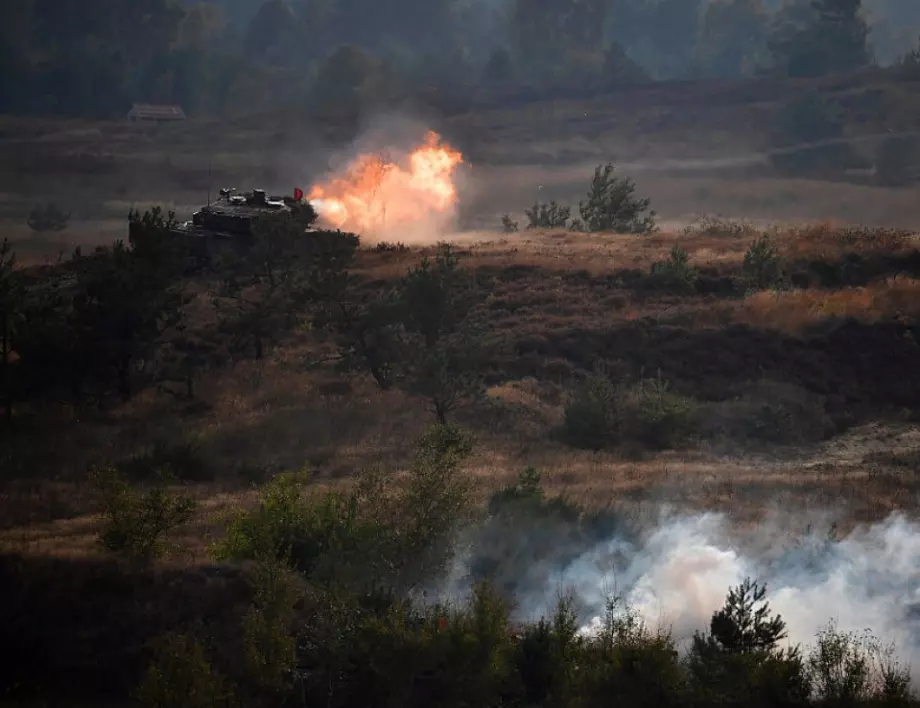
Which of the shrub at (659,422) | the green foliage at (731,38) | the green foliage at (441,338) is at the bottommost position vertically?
the shrub at (659,422)

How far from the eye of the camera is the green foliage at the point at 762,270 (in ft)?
118

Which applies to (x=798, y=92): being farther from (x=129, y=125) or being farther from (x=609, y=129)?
(x=129, y=125)

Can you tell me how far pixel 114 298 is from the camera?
1067 inches

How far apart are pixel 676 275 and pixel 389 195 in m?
20.2

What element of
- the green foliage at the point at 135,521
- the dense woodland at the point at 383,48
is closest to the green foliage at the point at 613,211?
the green foliage at the point at 135,521

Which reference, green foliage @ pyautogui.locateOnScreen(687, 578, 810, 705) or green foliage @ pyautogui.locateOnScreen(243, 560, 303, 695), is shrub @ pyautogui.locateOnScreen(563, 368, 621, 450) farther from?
green foliage @ pyautogui.locateOnScreen(243, 560, 303, 695)

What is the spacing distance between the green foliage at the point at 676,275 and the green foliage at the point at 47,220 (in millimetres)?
30708

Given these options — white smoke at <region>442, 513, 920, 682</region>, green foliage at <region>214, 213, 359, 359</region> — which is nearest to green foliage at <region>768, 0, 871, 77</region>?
green foliage at <region>214, 213, 359, 359</region>

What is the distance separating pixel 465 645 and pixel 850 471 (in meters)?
11.1

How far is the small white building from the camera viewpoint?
96375 mm

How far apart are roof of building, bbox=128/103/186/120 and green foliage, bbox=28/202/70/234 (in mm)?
42102

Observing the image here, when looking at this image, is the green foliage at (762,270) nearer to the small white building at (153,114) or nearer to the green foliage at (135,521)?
the green foliage at (135,521)

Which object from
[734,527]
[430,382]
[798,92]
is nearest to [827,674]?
[734,527]

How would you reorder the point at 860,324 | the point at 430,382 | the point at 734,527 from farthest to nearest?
the point at 860,324
the point at 430,382
the point at 734,527
